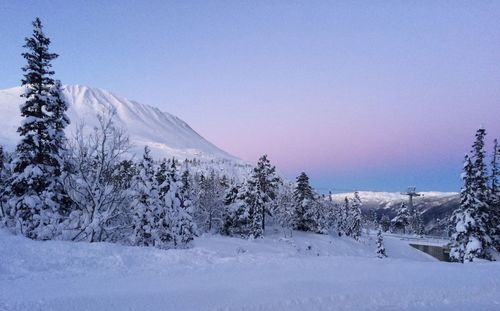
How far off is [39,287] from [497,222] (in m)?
38.5

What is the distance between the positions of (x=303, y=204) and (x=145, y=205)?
118ft

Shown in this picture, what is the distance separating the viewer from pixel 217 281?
438 inches

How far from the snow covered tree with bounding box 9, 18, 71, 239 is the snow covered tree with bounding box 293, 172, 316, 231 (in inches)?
1647

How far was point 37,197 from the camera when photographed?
838 inches

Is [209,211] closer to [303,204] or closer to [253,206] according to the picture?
[253,206]

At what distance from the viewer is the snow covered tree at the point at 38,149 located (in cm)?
2120

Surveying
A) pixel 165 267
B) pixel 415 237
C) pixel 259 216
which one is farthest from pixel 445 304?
pixel 415 237

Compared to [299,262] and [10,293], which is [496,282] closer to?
[299,262]

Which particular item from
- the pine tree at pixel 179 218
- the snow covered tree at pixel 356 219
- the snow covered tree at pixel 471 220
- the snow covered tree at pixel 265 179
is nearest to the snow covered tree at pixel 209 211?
the snow covered tree at pixel 265 179

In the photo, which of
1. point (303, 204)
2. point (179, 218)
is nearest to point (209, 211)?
point (303, 204)

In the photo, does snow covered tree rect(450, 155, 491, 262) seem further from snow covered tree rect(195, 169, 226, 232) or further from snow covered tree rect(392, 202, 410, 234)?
snow covered tree rect(392, 202, 410, 234)

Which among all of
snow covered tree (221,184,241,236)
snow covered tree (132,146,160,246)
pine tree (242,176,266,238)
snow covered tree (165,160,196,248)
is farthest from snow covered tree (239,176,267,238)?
snow covered tree (132,146,160,246)

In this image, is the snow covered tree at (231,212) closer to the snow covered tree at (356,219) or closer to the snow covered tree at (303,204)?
the snow covered tree at (303,204)

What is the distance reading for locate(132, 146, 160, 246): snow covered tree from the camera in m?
28.1
